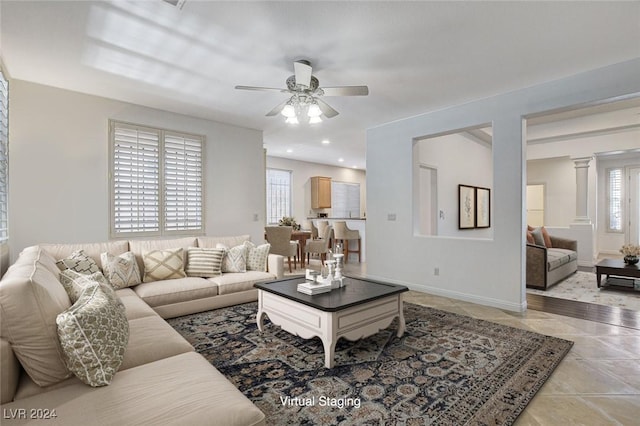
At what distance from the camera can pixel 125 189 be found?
4.21 metres

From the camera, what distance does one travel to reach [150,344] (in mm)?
1828

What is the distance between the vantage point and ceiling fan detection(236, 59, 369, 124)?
281 centimetres

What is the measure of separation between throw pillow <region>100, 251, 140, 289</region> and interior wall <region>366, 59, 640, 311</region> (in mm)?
3420

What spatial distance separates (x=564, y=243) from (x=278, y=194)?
6.48m

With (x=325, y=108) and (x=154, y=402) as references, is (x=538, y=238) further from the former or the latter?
(x=154, y=402)

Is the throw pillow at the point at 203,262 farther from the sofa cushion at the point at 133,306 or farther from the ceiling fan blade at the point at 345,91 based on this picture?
the ceiling fan blade at the point at 345,91

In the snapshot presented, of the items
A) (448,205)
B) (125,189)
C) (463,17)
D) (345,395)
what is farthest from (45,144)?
(448,205)

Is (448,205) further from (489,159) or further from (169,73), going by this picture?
(169,73)

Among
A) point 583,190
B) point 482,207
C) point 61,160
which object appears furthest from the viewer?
point 482,207

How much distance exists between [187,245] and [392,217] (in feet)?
9.96

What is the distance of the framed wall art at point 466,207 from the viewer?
6.69 meters

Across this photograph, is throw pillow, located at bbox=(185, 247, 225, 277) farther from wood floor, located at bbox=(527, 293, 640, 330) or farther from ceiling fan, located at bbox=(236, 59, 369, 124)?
wood floor, located at bbox=(527, 293, 640, 330)

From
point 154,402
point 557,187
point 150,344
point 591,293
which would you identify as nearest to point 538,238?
point 591,293

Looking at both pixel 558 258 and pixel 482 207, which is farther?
pixel 482 207
